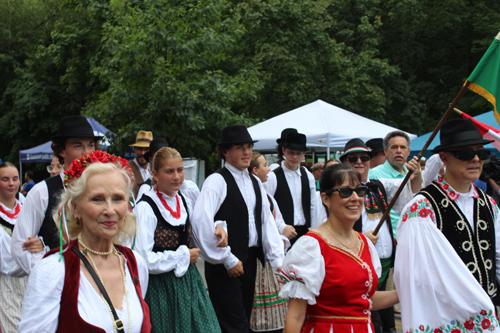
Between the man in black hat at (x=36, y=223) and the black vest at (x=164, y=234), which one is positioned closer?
the man in black hat at (x=36, y=223)

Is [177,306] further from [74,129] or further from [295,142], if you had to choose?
[295,142]

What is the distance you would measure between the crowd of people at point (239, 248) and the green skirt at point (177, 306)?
10 mm

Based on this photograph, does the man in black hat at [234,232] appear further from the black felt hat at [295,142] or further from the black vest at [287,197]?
the black felt hat at [295,142]

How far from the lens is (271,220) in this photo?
488 cm

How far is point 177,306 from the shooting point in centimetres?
370

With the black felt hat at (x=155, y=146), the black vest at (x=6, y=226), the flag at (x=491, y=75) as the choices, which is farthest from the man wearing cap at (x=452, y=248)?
the black vest at (x=6, y=226)

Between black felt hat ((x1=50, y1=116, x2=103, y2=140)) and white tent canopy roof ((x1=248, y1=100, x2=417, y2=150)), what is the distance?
6.56 meters

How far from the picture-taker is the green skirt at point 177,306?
3.68 metres

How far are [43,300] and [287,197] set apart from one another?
15.6ft

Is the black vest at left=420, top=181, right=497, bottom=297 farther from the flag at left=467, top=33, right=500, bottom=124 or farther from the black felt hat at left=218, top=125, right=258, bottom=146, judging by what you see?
the black felt hat at left=218, top=125, right=258, bottom=146

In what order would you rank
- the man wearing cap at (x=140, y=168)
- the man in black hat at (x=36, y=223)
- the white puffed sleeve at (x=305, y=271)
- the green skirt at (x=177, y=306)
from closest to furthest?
the white puffed sleeve at (x=305, y=271), the man in black hat at (x=36, y=223), the green skirt at (x=177, y=306), the man wearing cap at (x=140, y=168)

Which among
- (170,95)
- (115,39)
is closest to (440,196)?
(170,95)

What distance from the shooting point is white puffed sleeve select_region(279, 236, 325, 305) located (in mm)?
2549

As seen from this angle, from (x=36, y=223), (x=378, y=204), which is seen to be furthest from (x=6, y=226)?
(x=378, y=204)
